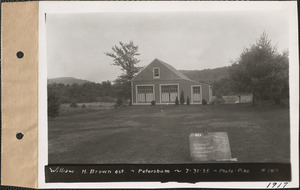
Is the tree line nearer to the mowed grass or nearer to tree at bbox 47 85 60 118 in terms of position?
the mowed grass

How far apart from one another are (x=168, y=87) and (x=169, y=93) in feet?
0.18

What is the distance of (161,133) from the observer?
2.23 m

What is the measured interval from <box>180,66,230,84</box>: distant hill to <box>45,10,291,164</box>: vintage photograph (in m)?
0.01

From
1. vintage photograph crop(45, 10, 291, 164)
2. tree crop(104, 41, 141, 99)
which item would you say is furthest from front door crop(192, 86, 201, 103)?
tree crop(104, 41, 141, 99)

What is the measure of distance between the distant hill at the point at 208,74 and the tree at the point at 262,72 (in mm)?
71

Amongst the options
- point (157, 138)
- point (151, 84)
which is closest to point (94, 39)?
point (151, 84)

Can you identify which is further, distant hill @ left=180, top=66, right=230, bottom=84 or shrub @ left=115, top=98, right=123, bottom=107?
shrub @ left=115, top=98, right=123, bottom=107

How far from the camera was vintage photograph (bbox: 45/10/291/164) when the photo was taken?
2.18 metres

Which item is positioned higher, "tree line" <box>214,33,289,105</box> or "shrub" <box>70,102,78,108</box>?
"tree line" <box>214,33,289,105</box>

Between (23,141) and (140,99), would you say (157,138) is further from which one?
(23,141)

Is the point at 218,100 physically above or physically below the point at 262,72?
below

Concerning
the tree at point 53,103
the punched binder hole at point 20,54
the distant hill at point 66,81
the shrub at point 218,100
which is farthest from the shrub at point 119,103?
the punched binder hole at point 20,54

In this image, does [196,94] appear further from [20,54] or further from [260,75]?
[20,54]

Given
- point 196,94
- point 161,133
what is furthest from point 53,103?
point 196,94
